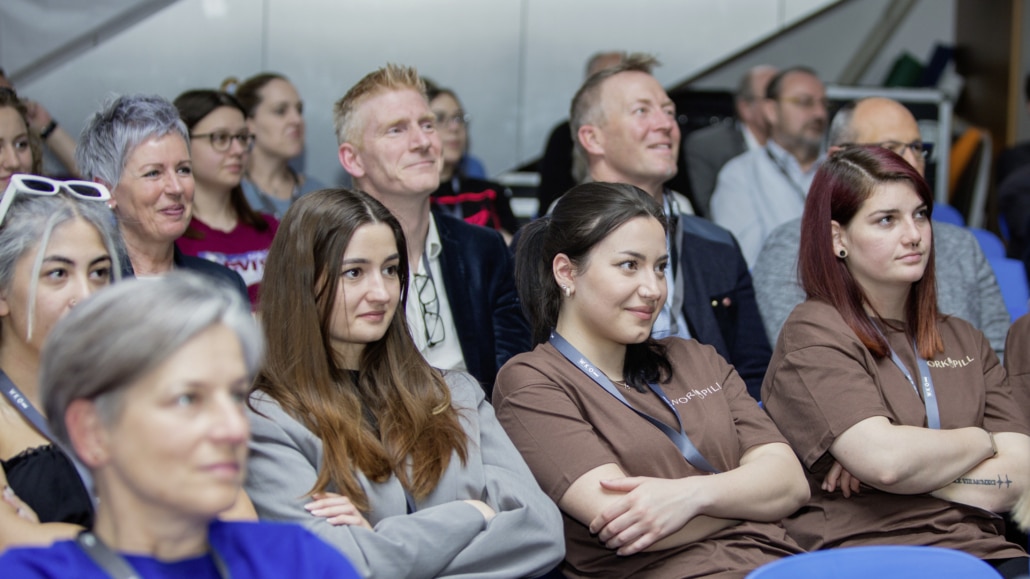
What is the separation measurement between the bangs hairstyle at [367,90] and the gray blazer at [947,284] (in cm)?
120

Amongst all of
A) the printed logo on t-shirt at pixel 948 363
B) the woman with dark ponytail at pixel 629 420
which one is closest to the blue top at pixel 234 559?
the woman with dark ponytail at pixel 629 420

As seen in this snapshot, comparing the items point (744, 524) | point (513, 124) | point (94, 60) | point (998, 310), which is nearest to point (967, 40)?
point (513, 124)

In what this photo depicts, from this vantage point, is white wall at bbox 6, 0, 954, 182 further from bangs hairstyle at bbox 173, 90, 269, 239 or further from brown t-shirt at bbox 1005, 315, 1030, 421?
brown t-shirt at bbox 1005, 315, 1030, 421

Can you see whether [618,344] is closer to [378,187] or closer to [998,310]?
[378,187]

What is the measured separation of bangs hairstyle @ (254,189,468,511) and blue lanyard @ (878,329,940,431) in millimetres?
1077

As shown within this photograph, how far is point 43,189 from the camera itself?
7.18ft

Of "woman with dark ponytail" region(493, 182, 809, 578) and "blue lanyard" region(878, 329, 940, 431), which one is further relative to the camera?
"blue lanyard" region(878, 329, 940, 431)

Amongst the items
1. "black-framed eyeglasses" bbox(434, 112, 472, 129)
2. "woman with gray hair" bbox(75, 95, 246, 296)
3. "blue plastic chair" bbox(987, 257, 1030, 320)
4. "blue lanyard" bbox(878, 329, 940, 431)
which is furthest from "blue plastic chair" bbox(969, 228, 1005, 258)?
"woman with gray hair" bbox(75, 95, 246, 296)

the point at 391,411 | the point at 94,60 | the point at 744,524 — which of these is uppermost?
the point at 94,60

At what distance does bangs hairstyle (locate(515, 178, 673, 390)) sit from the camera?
2.50 meters

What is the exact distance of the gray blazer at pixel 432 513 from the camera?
77.4 inches

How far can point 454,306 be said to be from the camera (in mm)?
3117

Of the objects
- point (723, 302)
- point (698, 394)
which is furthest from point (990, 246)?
point (698, 394)

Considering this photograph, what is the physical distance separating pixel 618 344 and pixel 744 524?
0.49 metres
